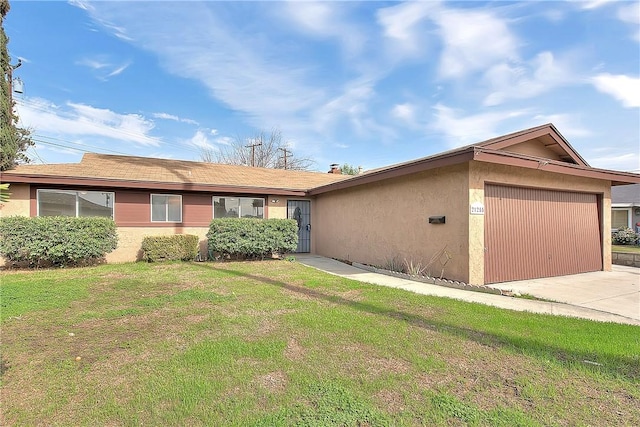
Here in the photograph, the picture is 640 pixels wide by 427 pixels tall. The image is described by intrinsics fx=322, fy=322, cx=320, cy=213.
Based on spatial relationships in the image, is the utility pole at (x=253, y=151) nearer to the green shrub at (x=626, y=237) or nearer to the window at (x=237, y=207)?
the window at (x=237, y=207)

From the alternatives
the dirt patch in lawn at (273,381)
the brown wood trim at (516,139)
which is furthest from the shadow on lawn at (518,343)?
the brown wood trim at (516,139)

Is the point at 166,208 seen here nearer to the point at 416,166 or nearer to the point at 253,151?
the point at 416,166

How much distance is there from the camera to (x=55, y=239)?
871cm

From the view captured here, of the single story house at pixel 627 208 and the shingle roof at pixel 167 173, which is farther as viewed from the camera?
the single story house at pixel 627 208

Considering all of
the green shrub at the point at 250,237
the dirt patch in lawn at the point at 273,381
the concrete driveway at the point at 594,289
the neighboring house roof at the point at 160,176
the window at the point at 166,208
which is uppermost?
the neighboring house roof at the point at 160,176

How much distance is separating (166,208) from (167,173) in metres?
1.64

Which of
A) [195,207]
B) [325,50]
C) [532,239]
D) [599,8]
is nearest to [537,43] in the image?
[599,8]

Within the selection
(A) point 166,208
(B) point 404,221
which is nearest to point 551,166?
(B) point 404,221

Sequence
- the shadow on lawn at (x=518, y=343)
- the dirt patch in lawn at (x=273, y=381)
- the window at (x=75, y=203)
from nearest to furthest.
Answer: the dirt patch in lawn at (x=273, y=381), the shadow on lawn at (x=518, y=343), the window at (x=75, y=203)

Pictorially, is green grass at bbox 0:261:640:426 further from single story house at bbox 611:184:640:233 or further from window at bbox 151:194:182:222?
single story house at bbox 611:184:640:233

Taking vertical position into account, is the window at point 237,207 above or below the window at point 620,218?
above

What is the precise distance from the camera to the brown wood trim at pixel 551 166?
653 cm

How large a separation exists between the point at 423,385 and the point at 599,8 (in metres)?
9.79

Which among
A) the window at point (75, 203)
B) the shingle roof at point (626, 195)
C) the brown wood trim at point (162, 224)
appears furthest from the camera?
the shingle roof at point (626, 195)
